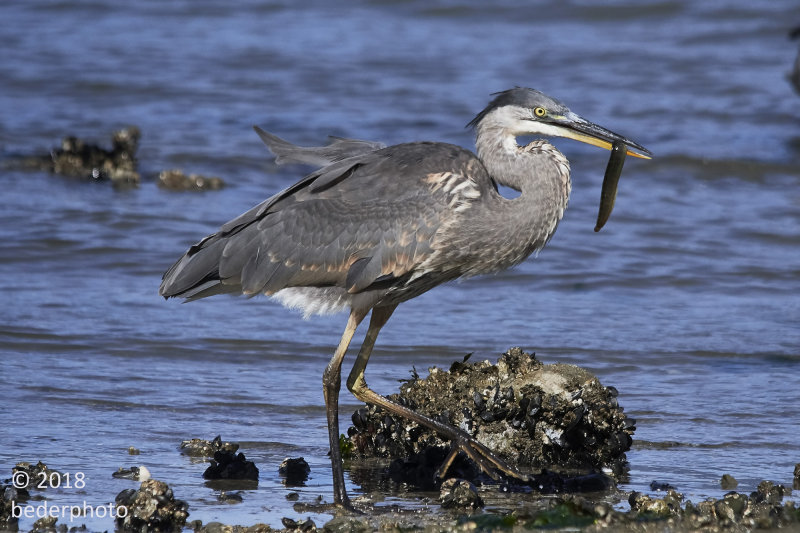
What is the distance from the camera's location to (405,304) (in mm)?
9500

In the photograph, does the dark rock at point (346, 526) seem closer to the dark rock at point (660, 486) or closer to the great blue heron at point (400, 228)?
the great blue heron at point (400, 228)

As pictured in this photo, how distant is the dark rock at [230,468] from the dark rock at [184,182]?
7.26 m

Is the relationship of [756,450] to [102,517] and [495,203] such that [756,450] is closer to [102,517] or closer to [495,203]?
[495,203]

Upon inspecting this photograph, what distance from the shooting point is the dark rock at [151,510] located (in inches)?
199

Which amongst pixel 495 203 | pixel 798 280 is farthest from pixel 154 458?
pixel 798 280

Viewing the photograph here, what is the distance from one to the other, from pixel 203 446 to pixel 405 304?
3.46m

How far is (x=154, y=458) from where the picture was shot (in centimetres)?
623

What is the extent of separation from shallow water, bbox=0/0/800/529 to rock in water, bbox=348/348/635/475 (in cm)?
→ 31

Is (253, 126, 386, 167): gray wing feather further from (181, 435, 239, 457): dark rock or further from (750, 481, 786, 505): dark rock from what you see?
(750, 481, 786, 505): dark rock

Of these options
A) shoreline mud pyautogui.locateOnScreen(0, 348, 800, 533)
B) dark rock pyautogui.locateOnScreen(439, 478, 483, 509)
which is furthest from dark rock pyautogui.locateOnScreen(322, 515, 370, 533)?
dark rock pyautogui.locateOnScreen(439, 478, 483, 509)

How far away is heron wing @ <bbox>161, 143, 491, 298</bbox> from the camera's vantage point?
6.11 meters

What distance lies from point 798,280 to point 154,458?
6033mm

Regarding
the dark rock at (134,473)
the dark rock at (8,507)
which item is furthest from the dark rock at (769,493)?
the dark rock at (8,507)

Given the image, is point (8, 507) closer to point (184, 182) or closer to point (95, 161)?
point (184, 182)
